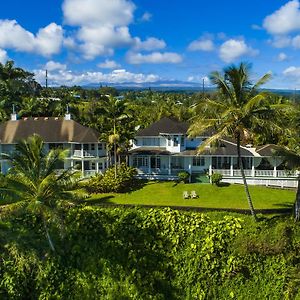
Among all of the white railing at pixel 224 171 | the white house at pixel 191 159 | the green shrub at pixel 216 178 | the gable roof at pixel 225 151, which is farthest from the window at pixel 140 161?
the green shrub at pixel 216 178

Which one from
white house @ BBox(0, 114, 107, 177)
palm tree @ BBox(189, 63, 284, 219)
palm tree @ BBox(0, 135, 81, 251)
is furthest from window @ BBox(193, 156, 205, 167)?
palm tree @ BBox(0, 135, 81, 251)

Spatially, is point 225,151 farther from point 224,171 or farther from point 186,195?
point 186,195

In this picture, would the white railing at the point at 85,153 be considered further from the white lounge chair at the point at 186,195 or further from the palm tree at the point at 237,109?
the palm tree at the point at 237,109

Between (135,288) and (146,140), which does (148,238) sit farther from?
(146,140)

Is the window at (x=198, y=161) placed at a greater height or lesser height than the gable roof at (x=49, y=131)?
lesser

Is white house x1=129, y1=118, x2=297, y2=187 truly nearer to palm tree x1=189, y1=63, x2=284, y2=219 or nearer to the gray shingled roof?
the gray shingled roof

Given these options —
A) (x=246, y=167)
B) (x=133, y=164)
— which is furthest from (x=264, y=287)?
(x=133, y=164)

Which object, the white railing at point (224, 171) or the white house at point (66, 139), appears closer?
the white railing at point (224, 171)
